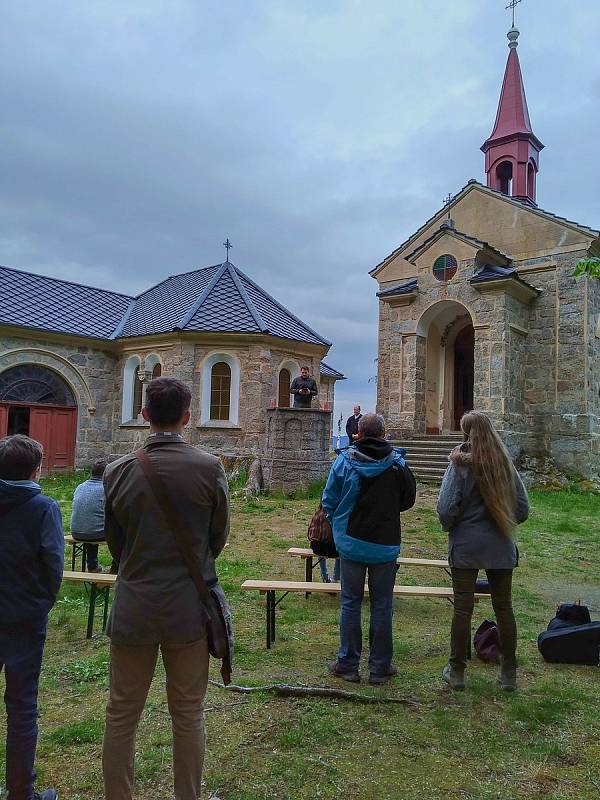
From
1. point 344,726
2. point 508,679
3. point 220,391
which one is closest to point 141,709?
point 344,726

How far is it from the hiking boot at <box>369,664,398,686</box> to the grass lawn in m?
0.08

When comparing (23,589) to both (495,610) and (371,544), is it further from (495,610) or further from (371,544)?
(495,610)

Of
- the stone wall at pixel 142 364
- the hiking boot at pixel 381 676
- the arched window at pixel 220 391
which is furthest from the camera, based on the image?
the arched window at pixel 220 391

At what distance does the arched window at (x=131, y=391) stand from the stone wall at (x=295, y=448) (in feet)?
20.4

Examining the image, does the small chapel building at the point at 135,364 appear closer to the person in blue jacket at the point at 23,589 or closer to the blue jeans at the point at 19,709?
the person in blue jacket at the point at 23,589

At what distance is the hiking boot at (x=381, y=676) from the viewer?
4.16 meters

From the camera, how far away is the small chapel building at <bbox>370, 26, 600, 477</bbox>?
1578 centimetres

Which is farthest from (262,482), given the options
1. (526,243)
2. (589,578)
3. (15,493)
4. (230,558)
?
(15,493)

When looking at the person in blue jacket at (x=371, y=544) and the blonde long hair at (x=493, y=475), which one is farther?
the person in blue jacket at (x=371, y=544)

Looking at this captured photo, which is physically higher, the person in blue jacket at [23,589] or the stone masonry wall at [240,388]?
the stone masonry wall at [240,388]

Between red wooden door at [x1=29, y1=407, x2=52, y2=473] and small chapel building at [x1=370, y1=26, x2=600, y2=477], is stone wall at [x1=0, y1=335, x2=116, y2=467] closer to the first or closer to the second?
red wooden door at [x1=29, y1=407, x2=52, y2=473]

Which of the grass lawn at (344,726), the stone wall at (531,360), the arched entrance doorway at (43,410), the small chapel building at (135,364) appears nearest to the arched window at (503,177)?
the stone wall at (531,360)

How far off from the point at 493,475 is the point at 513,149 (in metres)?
19.6

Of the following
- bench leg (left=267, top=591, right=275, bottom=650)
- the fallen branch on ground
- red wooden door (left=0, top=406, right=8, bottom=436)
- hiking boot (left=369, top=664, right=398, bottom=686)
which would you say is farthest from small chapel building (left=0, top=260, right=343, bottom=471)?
the fallen branch on ground
